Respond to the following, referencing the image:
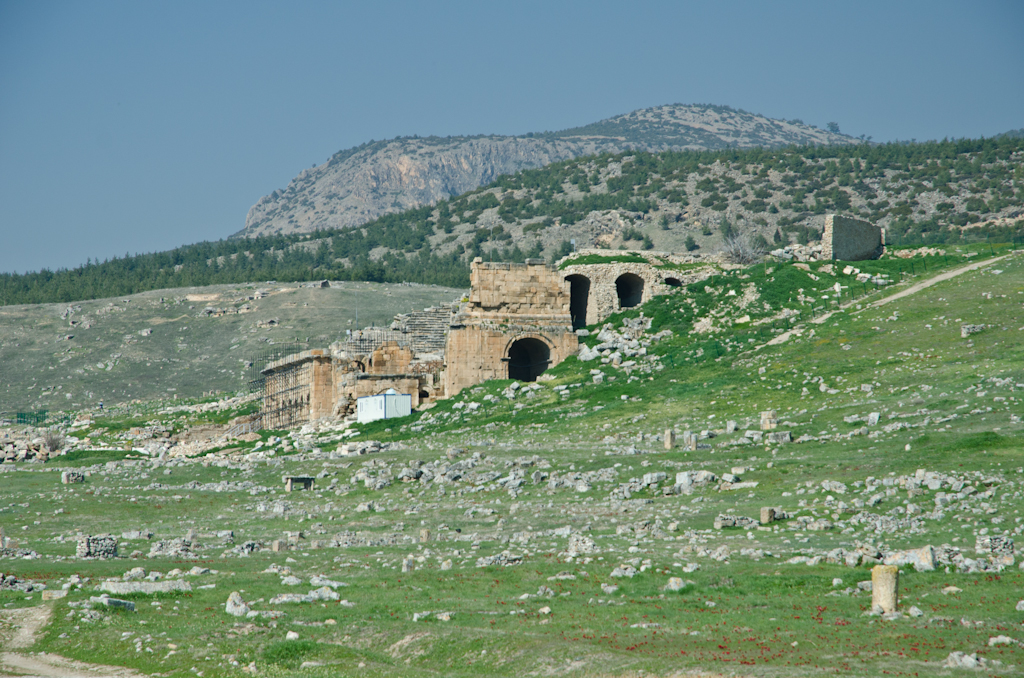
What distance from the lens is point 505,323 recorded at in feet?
150

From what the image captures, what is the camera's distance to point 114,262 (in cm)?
14588

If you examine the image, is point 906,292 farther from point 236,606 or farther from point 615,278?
point 236,606

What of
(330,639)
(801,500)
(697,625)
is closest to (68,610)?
(330,639)

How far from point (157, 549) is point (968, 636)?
16.4 meters

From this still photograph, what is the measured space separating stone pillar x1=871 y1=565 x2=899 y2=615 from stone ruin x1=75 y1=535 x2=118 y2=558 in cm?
1574

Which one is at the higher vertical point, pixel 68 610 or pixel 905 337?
pixel 905 337

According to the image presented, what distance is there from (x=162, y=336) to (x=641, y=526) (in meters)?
82.6

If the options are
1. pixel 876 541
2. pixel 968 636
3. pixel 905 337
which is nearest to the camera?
pixel 968 636

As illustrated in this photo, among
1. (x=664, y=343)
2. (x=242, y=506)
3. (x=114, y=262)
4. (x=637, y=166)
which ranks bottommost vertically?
(x=242, y=506)

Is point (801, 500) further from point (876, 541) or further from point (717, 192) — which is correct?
point (717, 192)

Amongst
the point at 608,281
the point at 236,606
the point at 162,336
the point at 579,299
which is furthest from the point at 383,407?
the point at 162,336

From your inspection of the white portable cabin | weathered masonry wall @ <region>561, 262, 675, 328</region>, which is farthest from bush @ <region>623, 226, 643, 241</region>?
the white portable cabin

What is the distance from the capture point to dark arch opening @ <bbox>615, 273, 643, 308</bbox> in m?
50.5

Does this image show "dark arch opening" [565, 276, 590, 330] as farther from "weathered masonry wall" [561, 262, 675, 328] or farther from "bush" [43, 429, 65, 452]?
"bush" [43, 429, 65, 452]
